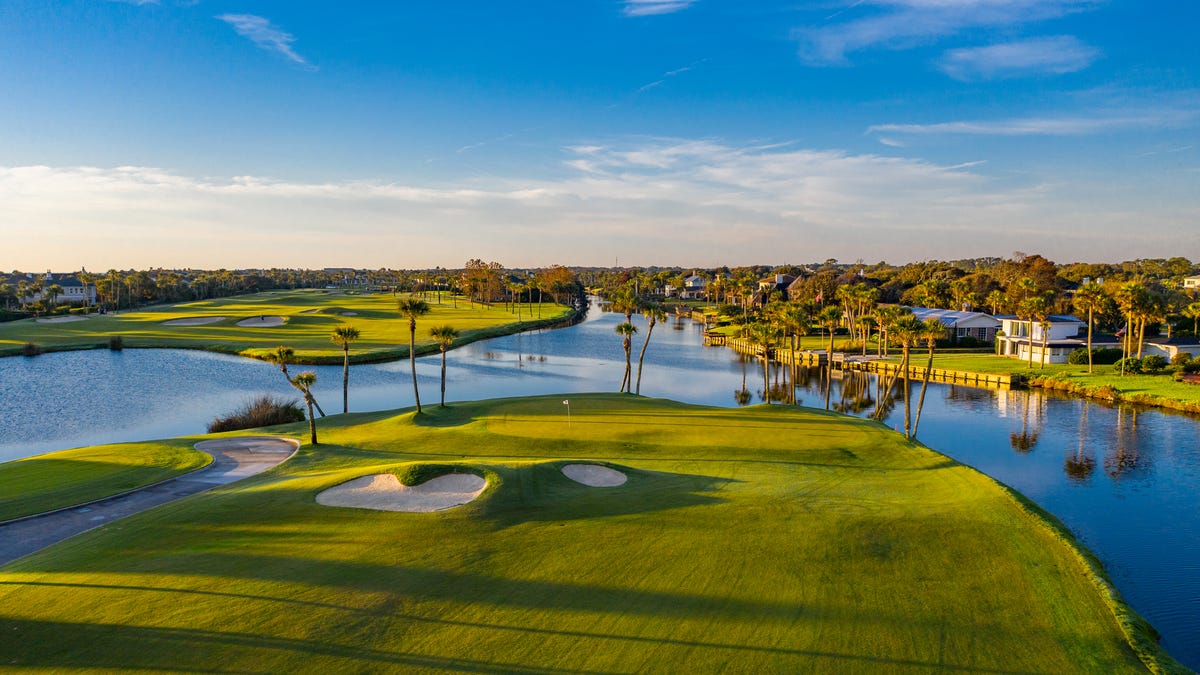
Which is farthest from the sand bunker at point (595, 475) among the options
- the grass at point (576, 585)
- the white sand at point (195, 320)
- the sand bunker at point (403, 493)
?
the white sand at point (195, 320)

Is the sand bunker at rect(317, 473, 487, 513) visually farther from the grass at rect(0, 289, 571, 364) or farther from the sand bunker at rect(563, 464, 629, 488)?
the grass at rect(0, 289, 571, 364)

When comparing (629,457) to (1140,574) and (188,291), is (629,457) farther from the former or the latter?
(188,291)

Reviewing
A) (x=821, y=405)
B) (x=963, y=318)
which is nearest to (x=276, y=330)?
(x=821, y=405)

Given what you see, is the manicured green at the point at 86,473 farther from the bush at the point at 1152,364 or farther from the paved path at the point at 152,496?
the bush at the point at 1152,364

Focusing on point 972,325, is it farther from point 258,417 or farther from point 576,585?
point 576,585

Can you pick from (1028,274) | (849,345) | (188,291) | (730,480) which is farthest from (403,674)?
(188,291)
